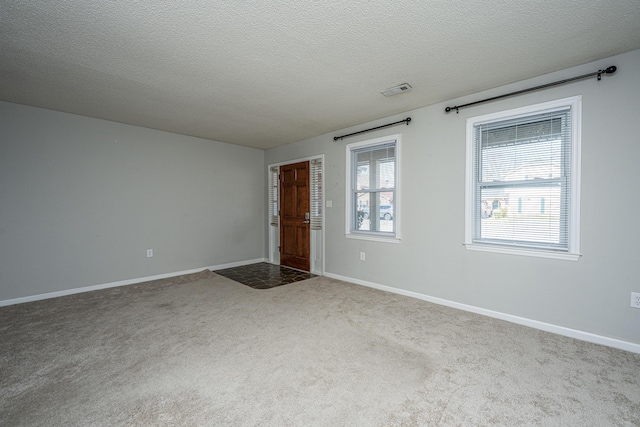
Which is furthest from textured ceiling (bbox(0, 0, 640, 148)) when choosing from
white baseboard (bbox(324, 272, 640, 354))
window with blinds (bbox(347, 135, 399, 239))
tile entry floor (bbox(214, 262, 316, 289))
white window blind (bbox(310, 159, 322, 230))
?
tile entry floor (bbox(214, 262, 316, 289))

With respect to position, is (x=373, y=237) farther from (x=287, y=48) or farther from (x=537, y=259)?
(x=287, y=48)

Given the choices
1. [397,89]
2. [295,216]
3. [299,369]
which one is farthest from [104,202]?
[397,89]

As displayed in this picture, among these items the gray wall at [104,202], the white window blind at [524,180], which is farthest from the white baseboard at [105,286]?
the white window blind at [524,180]

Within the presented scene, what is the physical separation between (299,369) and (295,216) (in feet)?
11.9

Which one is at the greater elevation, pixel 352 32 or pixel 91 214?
pixel 352 32

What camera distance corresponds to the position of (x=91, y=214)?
4094mm

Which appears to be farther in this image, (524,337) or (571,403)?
(524,337)

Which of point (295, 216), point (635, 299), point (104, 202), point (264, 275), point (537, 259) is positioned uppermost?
point (104, 202)

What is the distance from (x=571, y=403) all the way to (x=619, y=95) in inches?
99.7

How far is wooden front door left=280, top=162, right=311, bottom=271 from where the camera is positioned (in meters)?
5.32

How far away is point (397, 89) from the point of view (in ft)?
10.1

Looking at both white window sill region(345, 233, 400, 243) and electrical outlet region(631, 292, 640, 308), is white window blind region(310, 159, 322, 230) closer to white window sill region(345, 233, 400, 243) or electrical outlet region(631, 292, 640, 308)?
white window sill region(345, 233, 400, 243)

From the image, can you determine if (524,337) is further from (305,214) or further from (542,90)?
(305,214)

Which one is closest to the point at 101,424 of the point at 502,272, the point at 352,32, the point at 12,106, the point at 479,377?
the point at 479,377
